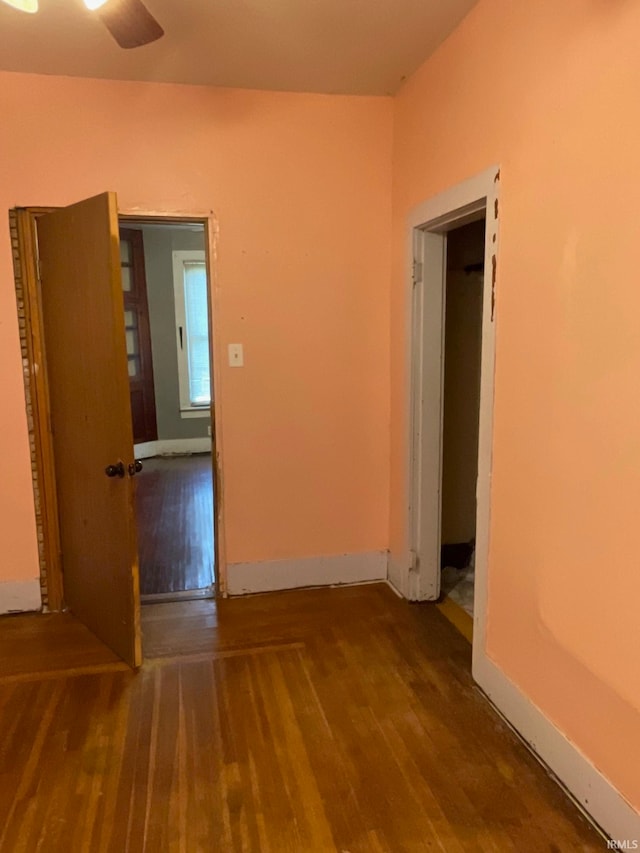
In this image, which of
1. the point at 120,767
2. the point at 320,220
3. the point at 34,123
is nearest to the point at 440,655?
the point at 120,767

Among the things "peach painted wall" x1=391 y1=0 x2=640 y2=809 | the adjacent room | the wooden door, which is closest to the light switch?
the adjacent room

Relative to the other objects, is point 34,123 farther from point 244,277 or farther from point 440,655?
point 440,655

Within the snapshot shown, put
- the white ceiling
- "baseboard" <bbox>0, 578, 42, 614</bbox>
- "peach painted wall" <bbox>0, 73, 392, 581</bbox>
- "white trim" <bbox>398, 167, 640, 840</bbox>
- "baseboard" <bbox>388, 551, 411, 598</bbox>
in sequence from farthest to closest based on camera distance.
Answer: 1. "baseboard" <bbox>388, 551, 411, 598</bbox>
2. "baseboard" <bbox>0, 578, 42, 614</bbox>
3. "peach painted wall" <bbox>0, 73, 392, 581</bbox>
4. the white ceiling
5. "white trim" <bbox>398, 167, 640, 840</bbox>

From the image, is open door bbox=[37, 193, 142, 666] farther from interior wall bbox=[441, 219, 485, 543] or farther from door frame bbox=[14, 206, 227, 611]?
interior wall bbox=[441, 219, 485, 543]

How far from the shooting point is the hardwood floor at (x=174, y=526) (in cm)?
343

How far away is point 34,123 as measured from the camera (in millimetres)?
2701

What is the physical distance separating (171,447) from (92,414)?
399cm

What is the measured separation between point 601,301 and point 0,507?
2721 mm

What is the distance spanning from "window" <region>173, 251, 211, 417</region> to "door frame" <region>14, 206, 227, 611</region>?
324cm

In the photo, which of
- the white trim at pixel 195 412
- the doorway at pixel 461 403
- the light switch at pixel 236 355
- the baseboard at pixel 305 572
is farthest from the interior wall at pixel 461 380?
the white trim at pixel 195 412

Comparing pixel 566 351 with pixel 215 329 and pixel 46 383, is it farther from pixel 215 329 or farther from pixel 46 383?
pixel 46 383

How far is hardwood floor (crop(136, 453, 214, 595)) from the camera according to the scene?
3426mm

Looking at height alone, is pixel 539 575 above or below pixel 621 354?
below

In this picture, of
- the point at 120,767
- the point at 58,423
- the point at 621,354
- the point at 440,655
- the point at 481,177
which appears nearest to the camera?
the point at 621,354
